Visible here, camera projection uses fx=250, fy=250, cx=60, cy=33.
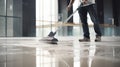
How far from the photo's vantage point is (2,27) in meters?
9.10

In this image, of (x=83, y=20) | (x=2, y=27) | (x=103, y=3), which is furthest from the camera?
(x=103, y=3)

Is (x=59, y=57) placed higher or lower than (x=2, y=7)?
lower

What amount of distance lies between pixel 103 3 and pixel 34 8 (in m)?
5.79

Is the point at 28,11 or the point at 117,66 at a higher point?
the point at 28,11

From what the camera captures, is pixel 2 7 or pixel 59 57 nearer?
pixel 59 57

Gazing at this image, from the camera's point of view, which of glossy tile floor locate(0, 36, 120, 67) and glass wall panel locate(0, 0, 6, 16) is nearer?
glossy tile floor locate(0, 36, 120, 67)

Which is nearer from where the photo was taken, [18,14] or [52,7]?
[18,14]

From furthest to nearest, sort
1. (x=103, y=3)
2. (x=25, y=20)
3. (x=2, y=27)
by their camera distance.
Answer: (x=103, y=3), (x=25, y=20), (x=2, y=27)

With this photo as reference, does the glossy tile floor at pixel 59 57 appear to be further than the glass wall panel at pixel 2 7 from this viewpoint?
No

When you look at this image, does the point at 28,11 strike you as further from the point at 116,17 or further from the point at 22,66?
the point at 22,66

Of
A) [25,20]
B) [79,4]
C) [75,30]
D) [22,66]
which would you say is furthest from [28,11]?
[22,66]

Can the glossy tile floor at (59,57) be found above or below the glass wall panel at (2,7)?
below

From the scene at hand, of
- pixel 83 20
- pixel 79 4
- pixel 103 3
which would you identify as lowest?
pixel 83 20

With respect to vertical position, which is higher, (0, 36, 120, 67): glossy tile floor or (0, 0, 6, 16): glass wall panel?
(0, 0, 6, 16): glass wall panel
